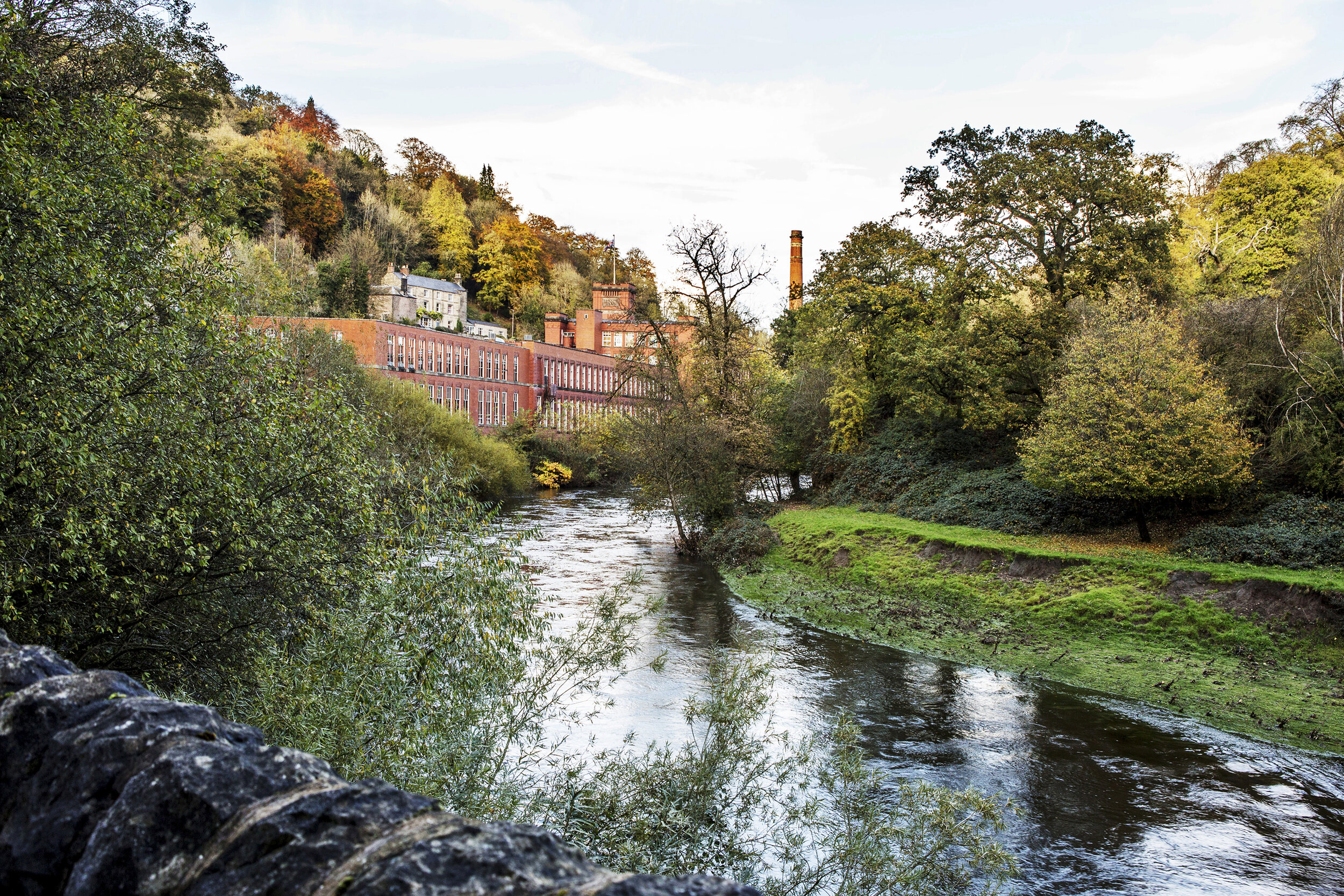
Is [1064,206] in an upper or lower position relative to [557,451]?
upper

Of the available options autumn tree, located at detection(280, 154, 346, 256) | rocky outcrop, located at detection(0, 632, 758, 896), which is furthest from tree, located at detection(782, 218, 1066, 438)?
autumn tree, located at detection(280, 154, 346, 256)

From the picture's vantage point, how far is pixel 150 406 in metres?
9.85

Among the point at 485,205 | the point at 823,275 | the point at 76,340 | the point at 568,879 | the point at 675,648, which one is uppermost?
the point at 485,205

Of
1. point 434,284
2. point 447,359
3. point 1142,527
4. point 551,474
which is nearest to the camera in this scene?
point 1142,527

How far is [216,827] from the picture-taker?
2.88m

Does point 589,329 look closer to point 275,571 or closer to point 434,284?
point 434,284

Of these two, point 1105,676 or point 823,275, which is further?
point 823,275

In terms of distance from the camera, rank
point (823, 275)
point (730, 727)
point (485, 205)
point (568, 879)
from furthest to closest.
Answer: point (485, 205) < point (823, 275) < point (730, 727) < point (568, 879)

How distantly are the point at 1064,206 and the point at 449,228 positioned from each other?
10400 cm

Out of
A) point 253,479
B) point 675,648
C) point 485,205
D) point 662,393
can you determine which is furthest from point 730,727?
point 485,205

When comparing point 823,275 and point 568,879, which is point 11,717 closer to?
point 568,879

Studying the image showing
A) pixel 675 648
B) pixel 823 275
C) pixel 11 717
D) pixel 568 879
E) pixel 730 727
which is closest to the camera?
pixel 568 879

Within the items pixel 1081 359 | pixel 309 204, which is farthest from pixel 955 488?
pixel 309 204

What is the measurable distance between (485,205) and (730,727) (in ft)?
455
